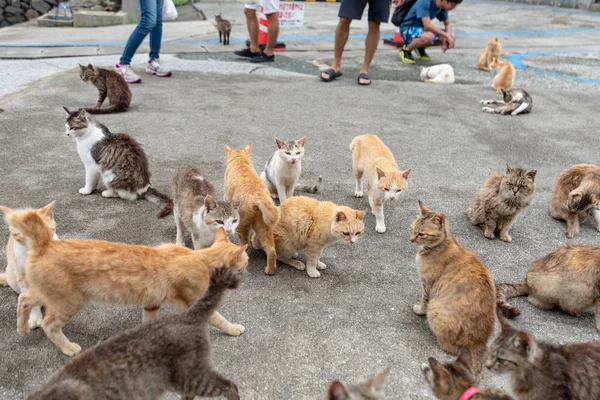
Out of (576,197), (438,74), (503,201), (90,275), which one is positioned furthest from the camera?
(438,74)

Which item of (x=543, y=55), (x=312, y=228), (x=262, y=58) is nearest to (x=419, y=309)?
(x=312, y=228)

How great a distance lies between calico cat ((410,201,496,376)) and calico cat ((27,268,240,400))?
1.30 m

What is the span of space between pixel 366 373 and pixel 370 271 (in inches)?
42.4

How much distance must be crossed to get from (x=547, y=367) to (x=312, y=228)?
67.4 inches

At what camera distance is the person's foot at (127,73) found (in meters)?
7.26

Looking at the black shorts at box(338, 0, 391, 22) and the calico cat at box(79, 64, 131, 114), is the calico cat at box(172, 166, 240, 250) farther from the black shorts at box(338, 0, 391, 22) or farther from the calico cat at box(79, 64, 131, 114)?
the black shorts at box(338, 0, 391, 22)

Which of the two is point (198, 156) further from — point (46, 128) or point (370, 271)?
point (370, 271)

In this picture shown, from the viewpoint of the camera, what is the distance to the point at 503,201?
395cm

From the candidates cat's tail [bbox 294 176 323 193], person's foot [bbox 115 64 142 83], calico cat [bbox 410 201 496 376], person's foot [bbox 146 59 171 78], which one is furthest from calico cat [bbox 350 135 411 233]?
person's foot [bbox 146 59 171 78]

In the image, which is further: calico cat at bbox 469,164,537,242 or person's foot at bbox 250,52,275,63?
person's foot at bbox 250,52,275,63

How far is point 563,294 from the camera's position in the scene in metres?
3.03

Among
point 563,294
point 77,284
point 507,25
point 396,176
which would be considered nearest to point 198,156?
point 396,176

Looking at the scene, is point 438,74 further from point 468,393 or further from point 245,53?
point 468,393

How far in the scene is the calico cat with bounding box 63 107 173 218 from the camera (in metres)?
4.11
